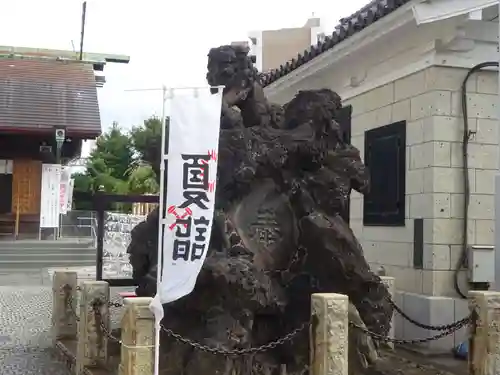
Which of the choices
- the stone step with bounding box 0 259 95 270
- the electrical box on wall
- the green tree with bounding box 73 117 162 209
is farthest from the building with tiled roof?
the green tree with bounding box 73 117 162 209

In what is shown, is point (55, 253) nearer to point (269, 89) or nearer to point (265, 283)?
point (269, 89)

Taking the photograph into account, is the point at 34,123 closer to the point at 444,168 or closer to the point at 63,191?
the point at 63,191

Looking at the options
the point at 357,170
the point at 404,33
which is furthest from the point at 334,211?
the point at 404,33

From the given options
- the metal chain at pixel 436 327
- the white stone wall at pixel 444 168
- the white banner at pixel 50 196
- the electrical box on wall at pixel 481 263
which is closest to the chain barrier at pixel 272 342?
the metal chain at pixel 436 327

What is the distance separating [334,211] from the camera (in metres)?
7.13

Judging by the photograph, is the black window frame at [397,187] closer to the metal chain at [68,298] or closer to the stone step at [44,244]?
the metal chain at [68,298]

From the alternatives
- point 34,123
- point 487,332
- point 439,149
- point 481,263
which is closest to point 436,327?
point 487,332

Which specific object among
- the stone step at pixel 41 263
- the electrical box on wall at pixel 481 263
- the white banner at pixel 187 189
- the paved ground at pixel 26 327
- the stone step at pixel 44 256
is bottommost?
the paved ground at pixel 26 327

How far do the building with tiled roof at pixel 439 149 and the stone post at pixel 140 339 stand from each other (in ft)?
15.1

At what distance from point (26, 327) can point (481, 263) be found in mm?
7176

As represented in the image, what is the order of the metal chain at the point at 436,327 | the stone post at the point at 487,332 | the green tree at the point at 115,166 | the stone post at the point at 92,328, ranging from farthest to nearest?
the green tree at the point at 115,166 < the stone post at the point at 92,328 < the metal chain at the point at 436,327 < the stone post at the point at 487,332

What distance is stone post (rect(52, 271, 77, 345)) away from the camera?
895 cm

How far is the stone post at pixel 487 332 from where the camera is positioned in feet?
18.8

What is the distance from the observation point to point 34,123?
20734mm
